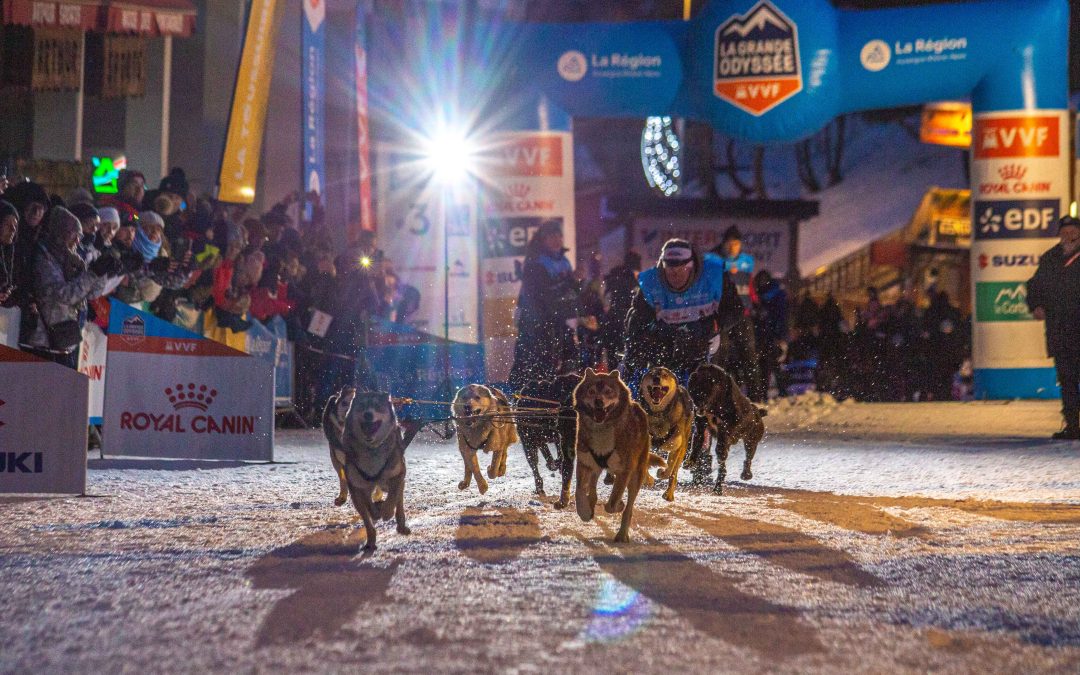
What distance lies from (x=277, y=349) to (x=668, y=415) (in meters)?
5.95

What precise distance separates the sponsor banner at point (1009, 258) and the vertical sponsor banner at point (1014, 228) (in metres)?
0.01

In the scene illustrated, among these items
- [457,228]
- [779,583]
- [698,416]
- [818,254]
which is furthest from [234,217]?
[818,254]

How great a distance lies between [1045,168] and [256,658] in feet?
44.8

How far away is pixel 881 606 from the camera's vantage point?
4.18 m

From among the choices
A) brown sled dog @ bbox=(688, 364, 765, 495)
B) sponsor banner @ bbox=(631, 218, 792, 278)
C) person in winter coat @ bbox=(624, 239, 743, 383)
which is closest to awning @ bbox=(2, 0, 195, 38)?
sponsor banner @ bbox=(631, 218, 792, 278)

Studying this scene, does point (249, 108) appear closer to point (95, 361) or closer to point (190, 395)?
point (95, 361)

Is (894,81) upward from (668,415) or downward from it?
upward

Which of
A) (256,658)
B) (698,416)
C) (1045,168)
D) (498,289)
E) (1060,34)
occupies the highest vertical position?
(1060,34)

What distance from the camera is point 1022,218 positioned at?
1507cm

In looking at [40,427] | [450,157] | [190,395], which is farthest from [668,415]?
[450,157]

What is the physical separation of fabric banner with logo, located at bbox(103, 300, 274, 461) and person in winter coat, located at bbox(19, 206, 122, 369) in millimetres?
296

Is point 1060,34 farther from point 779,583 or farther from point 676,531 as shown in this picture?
point 779,583

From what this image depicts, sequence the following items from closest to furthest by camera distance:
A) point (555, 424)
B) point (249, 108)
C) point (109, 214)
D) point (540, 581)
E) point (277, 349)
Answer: point (540, 581), point (555, 424), point (109, 214), point (277, 349), point (249, 108)

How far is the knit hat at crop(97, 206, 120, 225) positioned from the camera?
9.58m
